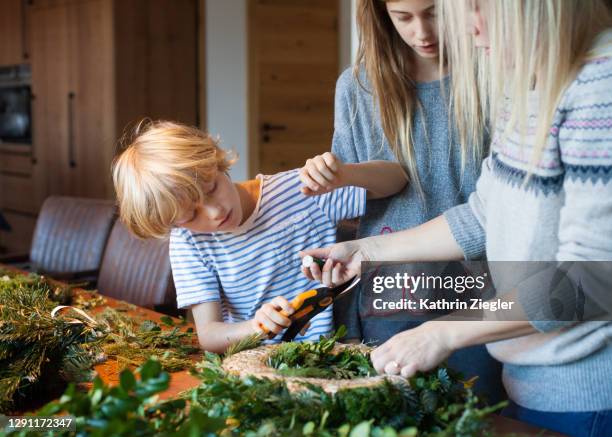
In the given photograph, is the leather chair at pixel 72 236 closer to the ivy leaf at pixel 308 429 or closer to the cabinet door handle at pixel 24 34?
the ivy leaf at pixel 308 429

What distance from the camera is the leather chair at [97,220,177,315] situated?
2432 mm

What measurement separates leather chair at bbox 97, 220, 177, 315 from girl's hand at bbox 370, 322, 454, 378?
4.60ft

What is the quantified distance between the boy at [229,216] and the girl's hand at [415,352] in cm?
28

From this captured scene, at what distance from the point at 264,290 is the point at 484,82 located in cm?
63

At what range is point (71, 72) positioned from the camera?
5355 millimetres

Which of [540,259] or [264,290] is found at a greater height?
[540,259]

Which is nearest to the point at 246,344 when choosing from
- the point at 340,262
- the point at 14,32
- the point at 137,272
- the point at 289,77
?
the point at 340,262

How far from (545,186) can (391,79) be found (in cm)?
61

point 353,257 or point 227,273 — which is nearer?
point 353,257

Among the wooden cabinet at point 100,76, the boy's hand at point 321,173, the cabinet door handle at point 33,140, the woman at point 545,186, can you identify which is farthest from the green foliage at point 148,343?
the cabinet door handle at point 33,140

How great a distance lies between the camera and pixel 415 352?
40.9 inches

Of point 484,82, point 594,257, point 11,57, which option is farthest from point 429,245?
point 11,57

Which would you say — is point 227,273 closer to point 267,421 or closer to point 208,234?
point 208,234

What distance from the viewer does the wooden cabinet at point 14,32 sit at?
5.90 meters
